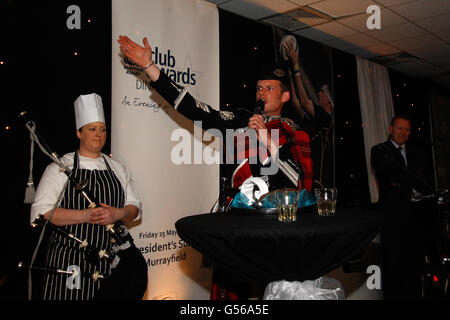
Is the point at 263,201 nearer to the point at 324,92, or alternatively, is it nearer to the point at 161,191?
the point at 161,191

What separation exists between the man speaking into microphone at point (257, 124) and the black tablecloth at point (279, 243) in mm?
530

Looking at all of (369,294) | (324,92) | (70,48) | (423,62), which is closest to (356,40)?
(324,92)

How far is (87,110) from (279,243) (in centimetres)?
163

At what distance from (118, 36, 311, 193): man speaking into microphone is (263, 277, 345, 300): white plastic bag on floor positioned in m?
0.50

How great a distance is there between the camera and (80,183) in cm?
213

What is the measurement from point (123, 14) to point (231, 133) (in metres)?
1.31

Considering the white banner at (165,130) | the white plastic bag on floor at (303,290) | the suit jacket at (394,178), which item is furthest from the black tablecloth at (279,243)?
the suit jacket at (394,178)

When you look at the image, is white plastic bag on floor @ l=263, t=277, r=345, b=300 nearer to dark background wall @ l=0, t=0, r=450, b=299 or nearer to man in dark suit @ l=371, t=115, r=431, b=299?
dark background wall @ l=0, t=0, r=450, b=299

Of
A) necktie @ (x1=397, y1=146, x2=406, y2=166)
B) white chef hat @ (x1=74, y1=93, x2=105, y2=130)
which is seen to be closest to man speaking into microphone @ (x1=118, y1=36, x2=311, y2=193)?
white chef hat @ (x1=74, y1=93, x2=105, y2=130)

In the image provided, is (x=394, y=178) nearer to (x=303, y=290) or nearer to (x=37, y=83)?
(x=303, y=290)

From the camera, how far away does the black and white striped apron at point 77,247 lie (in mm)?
2143

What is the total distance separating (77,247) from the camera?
2180mm

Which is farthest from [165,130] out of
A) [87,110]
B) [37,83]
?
[37,83]

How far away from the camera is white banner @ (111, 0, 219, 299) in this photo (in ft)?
9.75
